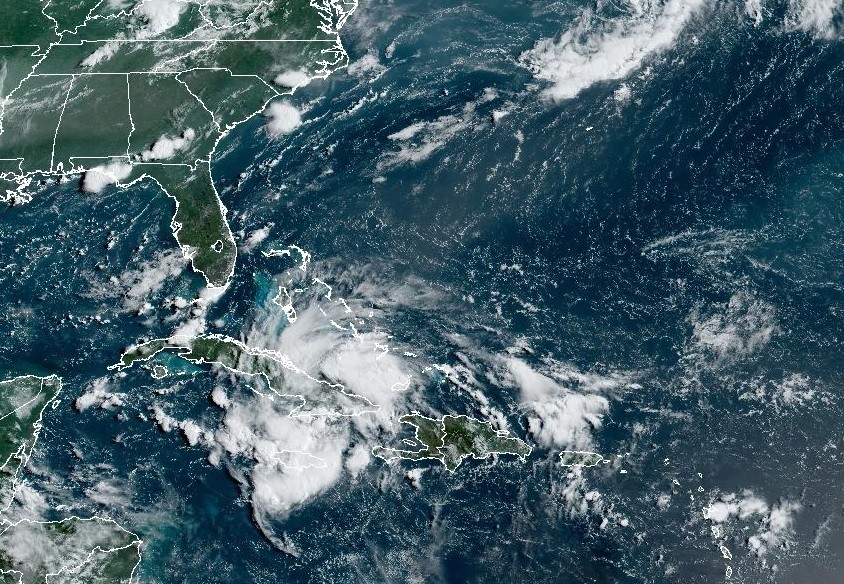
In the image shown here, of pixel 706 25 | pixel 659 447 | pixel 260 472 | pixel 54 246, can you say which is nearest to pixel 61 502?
pixel 260 472

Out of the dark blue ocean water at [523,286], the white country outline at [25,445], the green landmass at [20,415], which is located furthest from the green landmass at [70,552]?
the green landmass at [20,415]

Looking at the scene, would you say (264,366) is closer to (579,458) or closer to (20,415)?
(20,415)

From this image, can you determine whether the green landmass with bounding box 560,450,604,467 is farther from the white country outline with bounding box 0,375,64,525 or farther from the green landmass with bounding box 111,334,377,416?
the white country outline with bounding box 0,375,64,525

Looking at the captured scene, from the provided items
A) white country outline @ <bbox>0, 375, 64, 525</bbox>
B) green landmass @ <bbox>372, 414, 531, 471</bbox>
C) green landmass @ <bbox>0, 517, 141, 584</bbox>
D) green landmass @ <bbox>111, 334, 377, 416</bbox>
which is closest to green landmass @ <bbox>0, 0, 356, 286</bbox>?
green landmass @ <bbox>111, 334, 377, 416</bbox>

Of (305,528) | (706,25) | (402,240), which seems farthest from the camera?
(706,25)

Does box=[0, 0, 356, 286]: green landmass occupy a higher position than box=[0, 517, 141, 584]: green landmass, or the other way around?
box=[0, 0, 356, 286]: green landmass

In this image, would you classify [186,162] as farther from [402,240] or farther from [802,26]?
[802,26]
